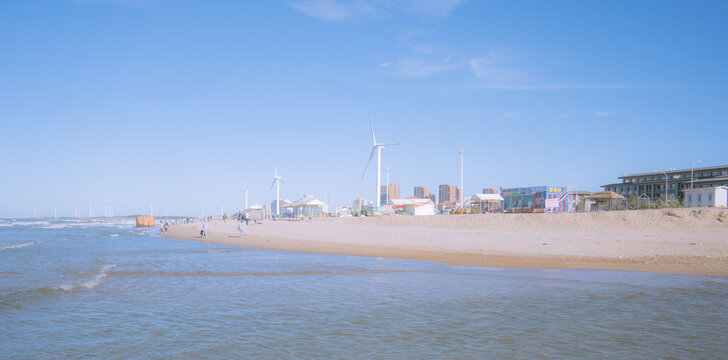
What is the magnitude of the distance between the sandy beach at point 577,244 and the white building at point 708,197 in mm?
18525

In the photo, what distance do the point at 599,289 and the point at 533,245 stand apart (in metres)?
11.8

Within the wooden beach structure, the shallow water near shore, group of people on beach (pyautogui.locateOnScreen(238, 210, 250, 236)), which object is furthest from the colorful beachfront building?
the wooden beach structure

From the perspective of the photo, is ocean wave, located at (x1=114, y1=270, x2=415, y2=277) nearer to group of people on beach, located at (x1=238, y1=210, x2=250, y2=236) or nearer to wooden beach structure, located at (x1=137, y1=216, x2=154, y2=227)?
group of people on beach, located at (x1=238, y1=210, x2=250, y2=236)

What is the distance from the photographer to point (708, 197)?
47.9 m

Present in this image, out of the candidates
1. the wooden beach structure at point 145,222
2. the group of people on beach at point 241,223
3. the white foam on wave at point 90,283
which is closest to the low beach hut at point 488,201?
the group of people on beach at point 241,223

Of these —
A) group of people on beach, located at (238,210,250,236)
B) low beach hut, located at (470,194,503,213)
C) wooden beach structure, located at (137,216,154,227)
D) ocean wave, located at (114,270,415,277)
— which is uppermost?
low beach hut, located at (470,194,503,213)

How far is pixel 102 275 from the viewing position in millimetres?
18609

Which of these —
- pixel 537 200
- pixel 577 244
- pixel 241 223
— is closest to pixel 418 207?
pixel 537 200

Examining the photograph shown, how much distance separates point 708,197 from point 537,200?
17551 mm

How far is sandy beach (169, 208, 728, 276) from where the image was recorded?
1978 centimetres

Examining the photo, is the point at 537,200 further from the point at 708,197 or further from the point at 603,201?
the point at 708,197

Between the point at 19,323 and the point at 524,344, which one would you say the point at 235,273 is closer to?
the point at 19,323

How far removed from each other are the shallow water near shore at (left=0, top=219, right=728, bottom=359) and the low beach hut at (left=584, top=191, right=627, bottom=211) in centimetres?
4360

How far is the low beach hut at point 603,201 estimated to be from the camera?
55.9m
